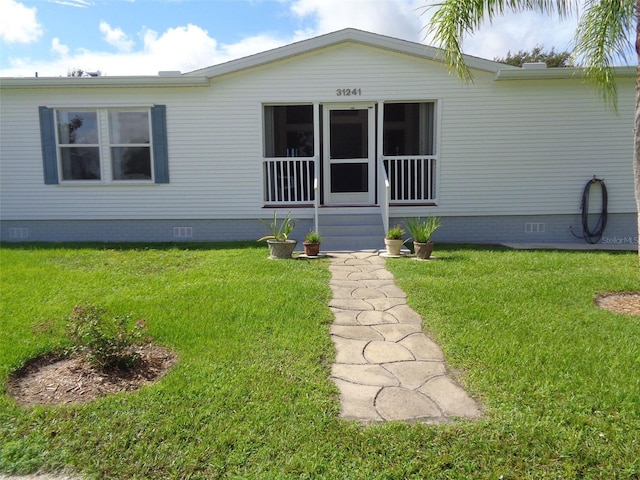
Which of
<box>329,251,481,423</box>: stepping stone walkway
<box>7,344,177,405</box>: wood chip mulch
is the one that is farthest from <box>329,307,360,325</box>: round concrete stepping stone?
<box>7,344,177,405</box>: wood chip mulch

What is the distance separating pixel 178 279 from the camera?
18.7ft

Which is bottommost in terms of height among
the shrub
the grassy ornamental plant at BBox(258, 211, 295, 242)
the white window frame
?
the shrub

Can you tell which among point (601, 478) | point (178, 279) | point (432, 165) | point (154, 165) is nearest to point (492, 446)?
point (601, 478)

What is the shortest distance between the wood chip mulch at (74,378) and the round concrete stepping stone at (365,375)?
4.09 feet

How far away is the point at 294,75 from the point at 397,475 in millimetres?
7861

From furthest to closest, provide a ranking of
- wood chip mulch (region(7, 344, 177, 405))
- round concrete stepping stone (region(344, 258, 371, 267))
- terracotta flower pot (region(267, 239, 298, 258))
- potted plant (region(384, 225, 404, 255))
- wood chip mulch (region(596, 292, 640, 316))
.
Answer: potted plant (region(384, 225, 404, 255)) → terracotta flower pot (region(267, 239, 298, 258)) → round concrete stepping stone (region(344, 258, 371, 267)) → wood chip mulch (region(596, 292, 640, 316)) → wood chip mulch (region(7, 344, 177, 405))

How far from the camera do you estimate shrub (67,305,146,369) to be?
3127 mm

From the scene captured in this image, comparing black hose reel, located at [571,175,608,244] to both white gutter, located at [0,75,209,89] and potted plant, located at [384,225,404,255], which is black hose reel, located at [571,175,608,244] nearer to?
potted plant, located at [384,225,404,255]

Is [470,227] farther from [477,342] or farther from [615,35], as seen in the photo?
[477,342]

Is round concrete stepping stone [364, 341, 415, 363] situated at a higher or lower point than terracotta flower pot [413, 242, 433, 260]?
lower

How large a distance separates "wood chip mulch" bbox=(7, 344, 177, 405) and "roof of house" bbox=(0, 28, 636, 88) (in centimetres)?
642

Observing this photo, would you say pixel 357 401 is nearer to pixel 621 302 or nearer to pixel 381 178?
pixel 621 302

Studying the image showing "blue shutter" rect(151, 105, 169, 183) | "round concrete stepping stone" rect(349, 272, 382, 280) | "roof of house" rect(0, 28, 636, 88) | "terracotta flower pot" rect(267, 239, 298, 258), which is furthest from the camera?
"blue shutter" rect(151, 105, 169, 183)

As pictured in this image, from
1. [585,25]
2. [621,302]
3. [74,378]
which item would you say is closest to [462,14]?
[585,25]
